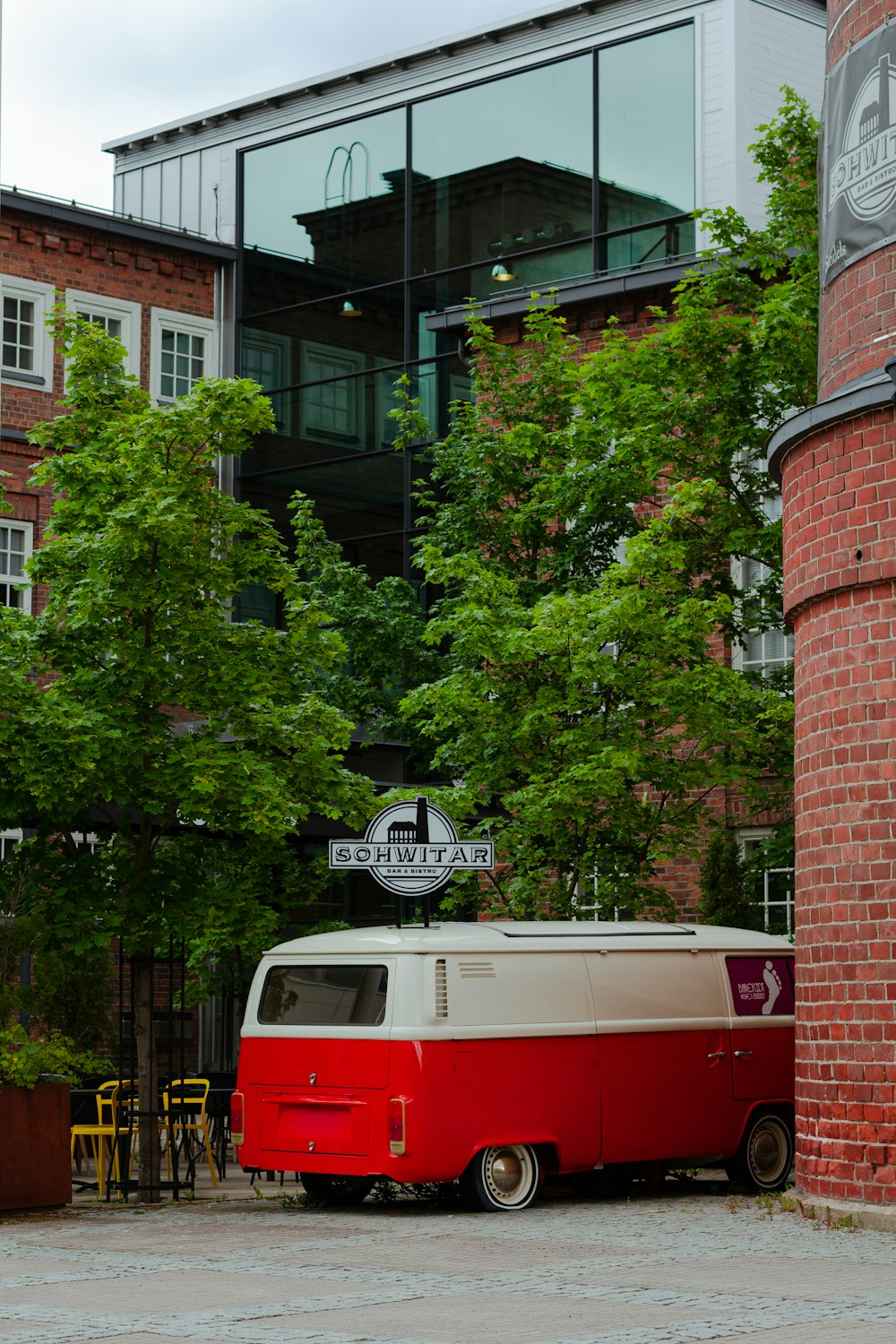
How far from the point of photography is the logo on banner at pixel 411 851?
14.5 m

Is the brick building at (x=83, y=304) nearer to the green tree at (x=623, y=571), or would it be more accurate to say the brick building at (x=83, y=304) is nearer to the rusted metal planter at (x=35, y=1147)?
the green tree at (x=623, y=571)

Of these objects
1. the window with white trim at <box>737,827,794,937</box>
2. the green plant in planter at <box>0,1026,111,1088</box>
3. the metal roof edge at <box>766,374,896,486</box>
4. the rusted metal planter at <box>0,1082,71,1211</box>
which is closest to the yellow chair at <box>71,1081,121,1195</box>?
the green plant in planter at <box>0,1026,111,1088</box>

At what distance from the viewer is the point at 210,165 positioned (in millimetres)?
34562

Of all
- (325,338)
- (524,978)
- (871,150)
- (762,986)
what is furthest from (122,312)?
(524,978)

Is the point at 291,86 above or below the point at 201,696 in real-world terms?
above

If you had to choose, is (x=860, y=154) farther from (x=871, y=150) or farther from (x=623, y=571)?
(x=623, y=571)

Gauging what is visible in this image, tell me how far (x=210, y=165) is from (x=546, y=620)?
19.5m

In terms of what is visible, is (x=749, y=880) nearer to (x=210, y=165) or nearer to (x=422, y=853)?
(x=422, y=853)

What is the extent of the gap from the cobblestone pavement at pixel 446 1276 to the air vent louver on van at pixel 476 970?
5.43 ft

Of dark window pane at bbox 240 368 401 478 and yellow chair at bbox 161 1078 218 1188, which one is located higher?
dark window pane at bbox 240 368 401 478

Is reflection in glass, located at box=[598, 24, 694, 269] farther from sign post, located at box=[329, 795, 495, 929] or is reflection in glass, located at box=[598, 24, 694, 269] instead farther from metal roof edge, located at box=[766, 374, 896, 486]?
sign post, located at box=[329, 795, 495, 929]

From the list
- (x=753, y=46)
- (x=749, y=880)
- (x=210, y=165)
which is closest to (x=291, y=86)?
(x=210, y=165)

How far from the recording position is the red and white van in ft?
44.6

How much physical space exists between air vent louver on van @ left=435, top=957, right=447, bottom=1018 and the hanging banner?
5.78 metres
